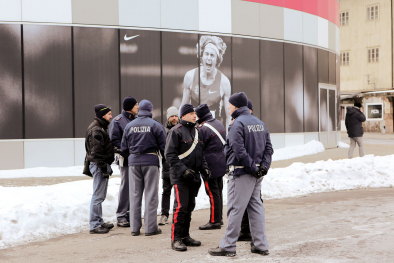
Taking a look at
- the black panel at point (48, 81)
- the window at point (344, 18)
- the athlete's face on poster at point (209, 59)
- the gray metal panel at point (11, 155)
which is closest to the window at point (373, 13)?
the window at point (344, 18)

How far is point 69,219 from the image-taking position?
7070 mm

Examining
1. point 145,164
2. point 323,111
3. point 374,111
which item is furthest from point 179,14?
point 374,111

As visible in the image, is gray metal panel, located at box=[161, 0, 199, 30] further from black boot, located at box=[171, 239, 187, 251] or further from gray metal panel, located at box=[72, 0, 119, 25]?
black boot, located at box=[171, 239, 187, 251]

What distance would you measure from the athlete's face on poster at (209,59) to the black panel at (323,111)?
284 inches

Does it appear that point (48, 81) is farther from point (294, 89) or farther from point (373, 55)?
point (373, 55)

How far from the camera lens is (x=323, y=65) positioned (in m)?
21.8

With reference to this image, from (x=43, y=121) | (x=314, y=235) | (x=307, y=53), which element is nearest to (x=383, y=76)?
(x=307, y=53)

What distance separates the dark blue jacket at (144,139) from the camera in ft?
21.5

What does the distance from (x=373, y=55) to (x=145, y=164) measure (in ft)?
137

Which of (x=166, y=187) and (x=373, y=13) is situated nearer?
(x=166, y=187)

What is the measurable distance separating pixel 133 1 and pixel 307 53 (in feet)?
30.3

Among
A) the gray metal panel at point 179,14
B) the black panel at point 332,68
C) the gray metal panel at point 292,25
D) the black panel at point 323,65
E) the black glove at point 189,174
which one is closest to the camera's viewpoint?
the black glove at point 189,174

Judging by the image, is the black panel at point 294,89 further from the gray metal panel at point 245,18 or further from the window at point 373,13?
the window at point 373,13

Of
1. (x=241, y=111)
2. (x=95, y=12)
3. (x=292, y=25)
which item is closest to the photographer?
(x=241, y=111)
